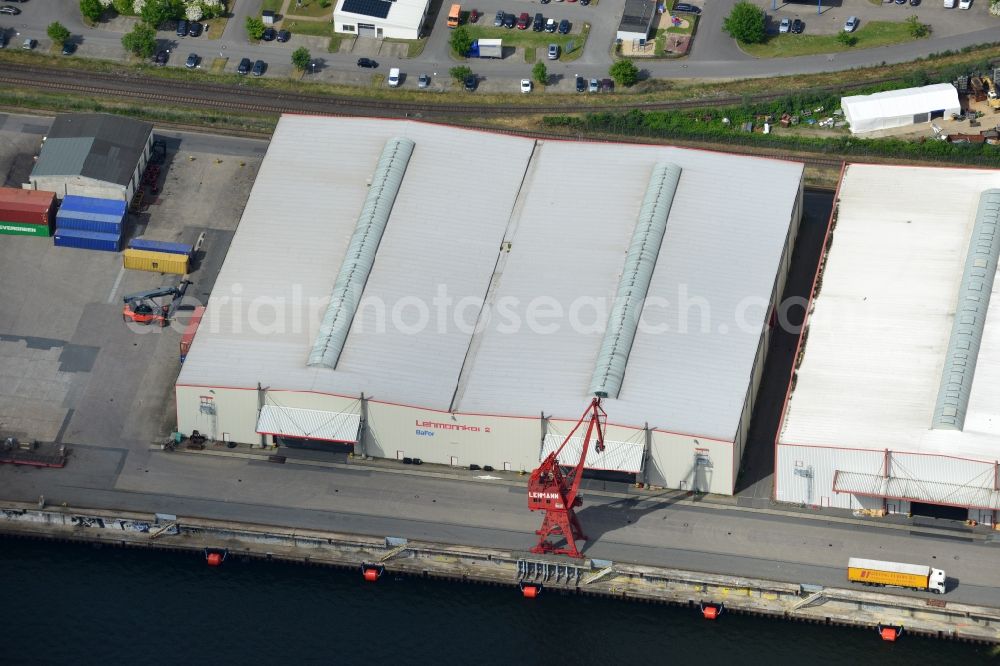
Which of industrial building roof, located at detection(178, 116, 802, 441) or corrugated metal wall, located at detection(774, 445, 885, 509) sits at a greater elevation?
industrial building roof, located at detection(178, 116, 802, 441)

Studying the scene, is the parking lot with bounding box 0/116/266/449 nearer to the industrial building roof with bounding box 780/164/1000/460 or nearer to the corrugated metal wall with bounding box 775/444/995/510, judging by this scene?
the corrugated metal wall with bounding box 775/444/995/510

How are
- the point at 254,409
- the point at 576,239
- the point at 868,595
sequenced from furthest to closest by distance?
the point at 576,239 → the point at 254,409 → the point at 868,595

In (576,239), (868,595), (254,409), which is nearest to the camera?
(868,595)

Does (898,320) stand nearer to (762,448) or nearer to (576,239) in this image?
(762,448)

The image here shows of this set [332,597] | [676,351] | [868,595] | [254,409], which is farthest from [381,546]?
[868,595]

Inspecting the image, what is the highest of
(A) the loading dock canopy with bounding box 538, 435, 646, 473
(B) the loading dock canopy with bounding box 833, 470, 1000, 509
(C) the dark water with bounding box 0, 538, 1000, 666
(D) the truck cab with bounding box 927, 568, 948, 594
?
(B) the loading dock canopy with bounding box 833, 470, 1000, 509

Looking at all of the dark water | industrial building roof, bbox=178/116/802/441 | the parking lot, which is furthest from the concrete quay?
industrial building roof, bbox=178/116/802/441

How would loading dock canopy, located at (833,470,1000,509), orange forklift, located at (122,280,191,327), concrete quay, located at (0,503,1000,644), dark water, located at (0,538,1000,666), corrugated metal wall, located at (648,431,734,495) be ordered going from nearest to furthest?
dark water, located at (0,538,1000,666), concrete quay, located at (0,503,1000,644), loading dock canopy, located at (833,470,1000,509), corrugated metal wall, located at (648,431,734,495), orange forklift, located at (122,280,191,327)

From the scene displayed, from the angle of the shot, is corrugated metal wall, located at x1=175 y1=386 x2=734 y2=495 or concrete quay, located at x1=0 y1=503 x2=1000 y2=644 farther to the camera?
corrugated metal wall, located at x1=175 y1=386 x2=734 y2=495
